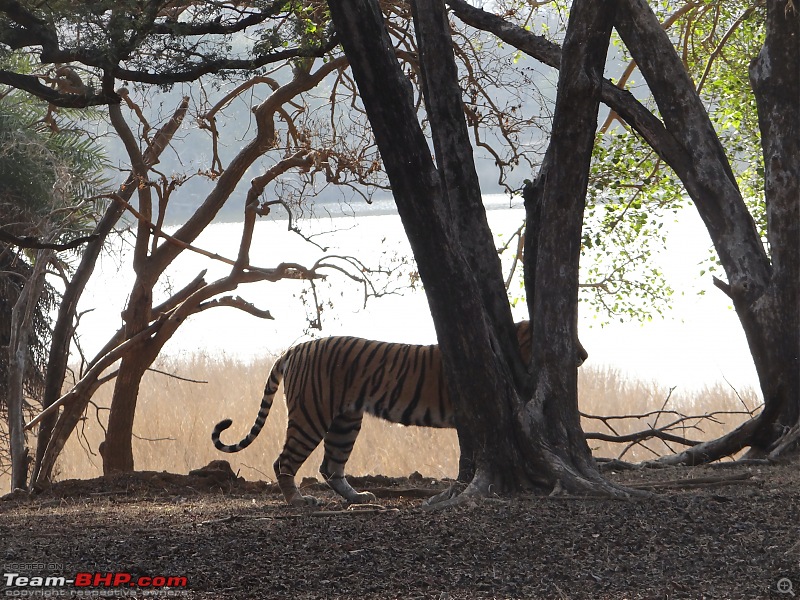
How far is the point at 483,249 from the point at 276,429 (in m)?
7.27

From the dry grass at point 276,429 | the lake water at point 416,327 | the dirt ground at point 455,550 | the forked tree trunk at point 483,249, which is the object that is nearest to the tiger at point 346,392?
the dirt ground at point 455,550

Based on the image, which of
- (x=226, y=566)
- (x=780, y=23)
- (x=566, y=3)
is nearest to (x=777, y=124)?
(x=780, y=23)

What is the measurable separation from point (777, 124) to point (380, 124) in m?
3.40

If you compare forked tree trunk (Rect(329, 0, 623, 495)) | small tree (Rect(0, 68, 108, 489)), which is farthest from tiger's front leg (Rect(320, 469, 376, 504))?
small tree (Rect(0, 68, 108, 489))

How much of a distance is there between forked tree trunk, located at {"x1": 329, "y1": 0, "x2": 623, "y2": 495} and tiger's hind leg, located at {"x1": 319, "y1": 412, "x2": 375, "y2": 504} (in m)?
1.85

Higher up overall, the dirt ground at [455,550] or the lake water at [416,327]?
the lake water at [416,327]

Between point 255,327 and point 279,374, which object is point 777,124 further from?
point 255,327

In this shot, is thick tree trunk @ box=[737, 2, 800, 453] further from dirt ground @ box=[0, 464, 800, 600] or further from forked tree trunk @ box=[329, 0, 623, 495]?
forked tree trunk @ box=[329, 0, 623, 495]

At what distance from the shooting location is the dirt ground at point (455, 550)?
10.3 feet

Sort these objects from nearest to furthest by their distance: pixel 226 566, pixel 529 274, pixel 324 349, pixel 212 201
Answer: pixel 226 566
pixel 529 274
pixel 324 349
pixel 212 201

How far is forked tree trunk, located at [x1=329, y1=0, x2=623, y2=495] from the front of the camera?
4.43 meters

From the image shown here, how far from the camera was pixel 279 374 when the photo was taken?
6770 mm

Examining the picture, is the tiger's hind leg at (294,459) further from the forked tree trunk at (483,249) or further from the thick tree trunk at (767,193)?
the thick tree trunk at (767,193)

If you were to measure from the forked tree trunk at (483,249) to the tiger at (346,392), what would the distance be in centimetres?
164
